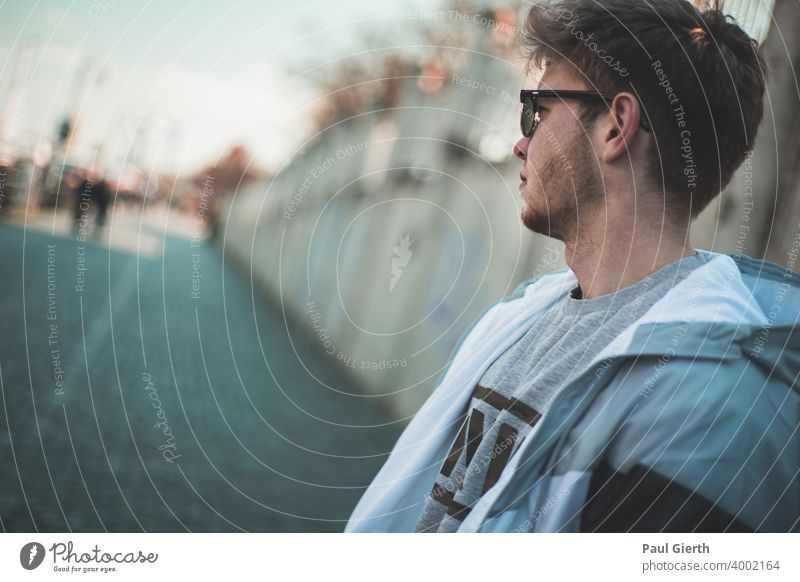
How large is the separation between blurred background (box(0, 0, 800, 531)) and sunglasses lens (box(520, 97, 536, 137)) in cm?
38

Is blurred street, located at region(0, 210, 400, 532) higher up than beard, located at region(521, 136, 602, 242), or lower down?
lower down

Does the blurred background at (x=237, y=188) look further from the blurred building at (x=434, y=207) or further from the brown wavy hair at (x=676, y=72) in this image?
the brown wavy hair at (x=676, y=72)

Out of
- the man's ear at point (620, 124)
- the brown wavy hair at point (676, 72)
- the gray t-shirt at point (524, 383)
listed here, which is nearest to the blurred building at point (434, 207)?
the brown wavy hair at point (676, 72)

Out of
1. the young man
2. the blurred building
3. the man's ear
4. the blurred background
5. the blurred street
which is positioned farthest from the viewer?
the blurred street

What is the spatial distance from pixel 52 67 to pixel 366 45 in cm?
86

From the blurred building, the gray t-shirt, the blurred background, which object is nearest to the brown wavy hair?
the gray t-shirt

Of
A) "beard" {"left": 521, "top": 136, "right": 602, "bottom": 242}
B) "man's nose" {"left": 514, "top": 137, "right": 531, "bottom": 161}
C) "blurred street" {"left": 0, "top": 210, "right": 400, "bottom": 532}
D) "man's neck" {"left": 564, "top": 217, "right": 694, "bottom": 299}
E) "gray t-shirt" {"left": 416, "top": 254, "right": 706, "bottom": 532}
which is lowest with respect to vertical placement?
"blurred street" {"left": 0, "top": 210, "right": 400, "bottom": 532}

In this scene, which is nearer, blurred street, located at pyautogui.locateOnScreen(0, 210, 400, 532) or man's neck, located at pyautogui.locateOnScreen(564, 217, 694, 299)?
man's neck, located at pyautogui.locateOnScreen(564, 217, 694, 299)

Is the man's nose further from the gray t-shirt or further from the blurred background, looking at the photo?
the blurred background

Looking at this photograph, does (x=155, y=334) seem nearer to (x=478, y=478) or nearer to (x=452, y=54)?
(x=452, y=54)

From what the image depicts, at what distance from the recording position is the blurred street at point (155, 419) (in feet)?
5.56

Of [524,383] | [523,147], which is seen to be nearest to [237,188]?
[523,147]

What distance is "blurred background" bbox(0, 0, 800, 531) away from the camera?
1.05m

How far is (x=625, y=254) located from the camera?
2.84 feet
